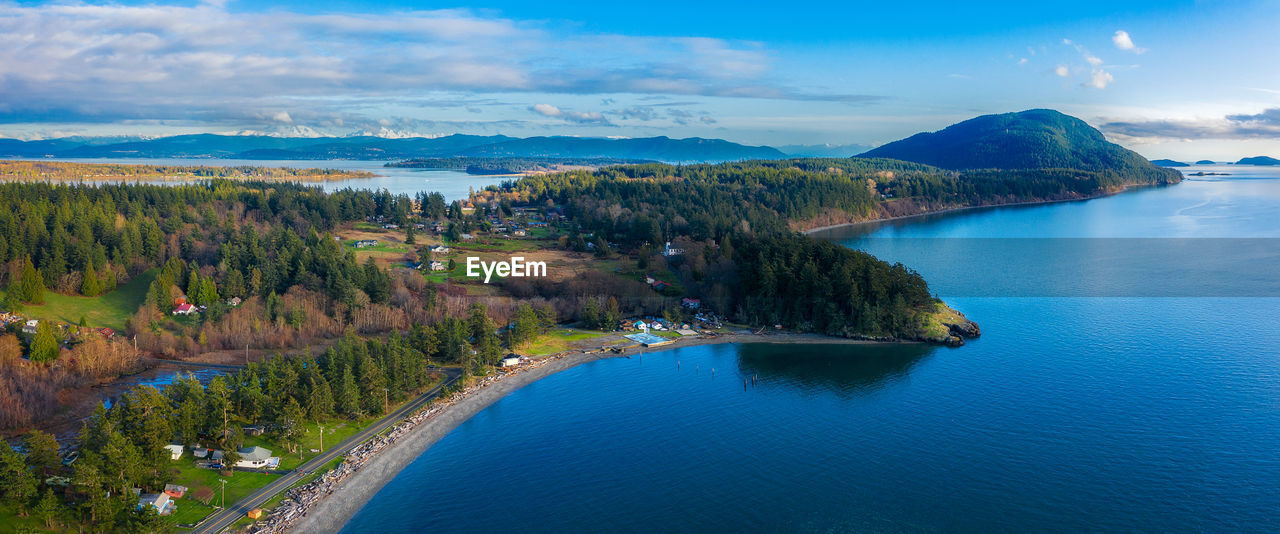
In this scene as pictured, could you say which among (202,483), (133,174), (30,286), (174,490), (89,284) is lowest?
(202,483)

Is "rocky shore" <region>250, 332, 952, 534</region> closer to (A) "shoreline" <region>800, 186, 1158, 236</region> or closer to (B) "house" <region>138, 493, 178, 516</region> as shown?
(B) "house" <region>138, 493, 178, 516</region>

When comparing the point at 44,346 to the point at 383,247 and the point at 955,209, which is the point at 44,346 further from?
the point at 955,209

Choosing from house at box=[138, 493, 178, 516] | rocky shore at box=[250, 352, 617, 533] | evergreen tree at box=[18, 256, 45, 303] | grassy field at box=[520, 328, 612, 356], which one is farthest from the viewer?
evergreen tree at box=[18, 256, 45, 303]

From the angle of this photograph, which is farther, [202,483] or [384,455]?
[384,455]

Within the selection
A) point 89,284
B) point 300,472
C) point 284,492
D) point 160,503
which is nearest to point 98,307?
point 89,284

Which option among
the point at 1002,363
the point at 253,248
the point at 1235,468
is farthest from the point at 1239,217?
the point at 253,248

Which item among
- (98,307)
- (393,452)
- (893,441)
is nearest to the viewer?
(393,452)

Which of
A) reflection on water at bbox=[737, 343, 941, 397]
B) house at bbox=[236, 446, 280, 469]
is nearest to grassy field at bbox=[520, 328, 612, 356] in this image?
reflection on water at bbox=[737, 343, 941, 397]

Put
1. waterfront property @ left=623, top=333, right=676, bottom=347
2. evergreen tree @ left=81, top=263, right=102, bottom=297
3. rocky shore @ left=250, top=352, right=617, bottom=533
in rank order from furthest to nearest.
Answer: evergreen tree @ left=81, top=263, right=102, bottom=297 < waterfront property @ left=623, top=333, right=676, bottom=347 < rocky shore @ left=250, top=352, right=617, bottom=533
